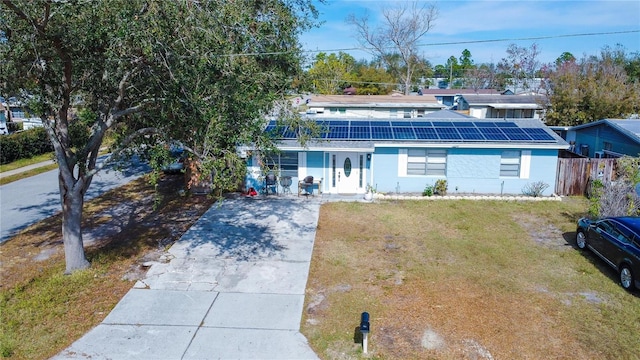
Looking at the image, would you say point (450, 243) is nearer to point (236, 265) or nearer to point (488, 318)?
point (488, 318)

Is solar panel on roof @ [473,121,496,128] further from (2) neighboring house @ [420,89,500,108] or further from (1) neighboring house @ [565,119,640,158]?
(2) neighboring house @ [420,89,500,108]

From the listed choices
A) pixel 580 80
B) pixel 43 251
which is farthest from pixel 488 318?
pixel 580 80

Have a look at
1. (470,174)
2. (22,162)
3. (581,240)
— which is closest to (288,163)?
(470,174)

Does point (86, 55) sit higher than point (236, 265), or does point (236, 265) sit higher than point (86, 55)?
point (86, 55)

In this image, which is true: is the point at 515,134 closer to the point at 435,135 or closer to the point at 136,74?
the point at 435,135

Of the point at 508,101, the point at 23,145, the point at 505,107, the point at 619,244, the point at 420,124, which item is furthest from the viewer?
the point at 508,101

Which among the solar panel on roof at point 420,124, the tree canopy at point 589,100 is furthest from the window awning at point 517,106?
the solar panel on roof at point 420,124
